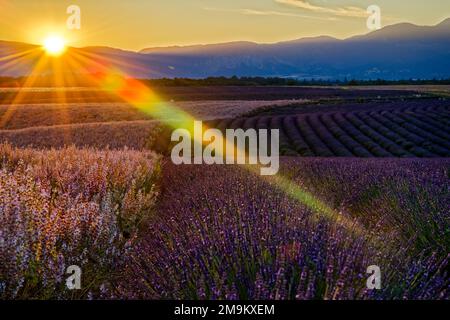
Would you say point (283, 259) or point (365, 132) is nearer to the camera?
point (283, 259)

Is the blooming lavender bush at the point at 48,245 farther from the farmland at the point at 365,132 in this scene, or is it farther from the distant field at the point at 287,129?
the farmland at the point at 365,132

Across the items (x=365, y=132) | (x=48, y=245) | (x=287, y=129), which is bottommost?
(x=48, y=245)

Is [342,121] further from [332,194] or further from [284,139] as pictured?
[332,194]

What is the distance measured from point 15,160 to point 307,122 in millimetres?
20817

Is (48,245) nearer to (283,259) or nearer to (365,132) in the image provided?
(283,259)

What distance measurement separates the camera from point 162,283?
10.2ft

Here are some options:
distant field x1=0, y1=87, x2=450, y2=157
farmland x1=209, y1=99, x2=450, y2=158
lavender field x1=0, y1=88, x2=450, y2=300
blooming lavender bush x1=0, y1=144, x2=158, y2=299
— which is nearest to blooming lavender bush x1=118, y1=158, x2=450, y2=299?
lavender field x1=0, y1=88, x2=450, y2=300

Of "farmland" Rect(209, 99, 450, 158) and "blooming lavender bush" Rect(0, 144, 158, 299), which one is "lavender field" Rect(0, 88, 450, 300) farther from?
"farmland" Rect(209, 99, 450, 158)

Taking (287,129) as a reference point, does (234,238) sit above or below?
below

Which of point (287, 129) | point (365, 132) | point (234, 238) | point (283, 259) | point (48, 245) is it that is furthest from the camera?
point (287, 129)

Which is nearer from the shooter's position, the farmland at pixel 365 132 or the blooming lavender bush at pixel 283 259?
the blooming lavender bush at pixel 283 259

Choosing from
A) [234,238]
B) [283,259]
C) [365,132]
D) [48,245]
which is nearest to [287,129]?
[365,132]

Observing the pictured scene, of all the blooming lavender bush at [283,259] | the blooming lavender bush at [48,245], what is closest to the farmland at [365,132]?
the blooming lavender bush at [283,259]
